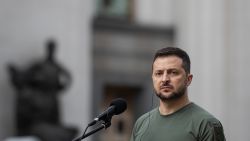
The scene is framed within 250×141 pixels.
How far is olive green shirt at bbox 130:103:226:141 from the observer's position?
5.13 m

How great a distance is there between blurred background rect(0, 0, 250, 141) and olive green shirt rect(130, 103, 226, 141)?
34.8ft

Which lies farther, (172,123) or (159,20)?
(159,20)

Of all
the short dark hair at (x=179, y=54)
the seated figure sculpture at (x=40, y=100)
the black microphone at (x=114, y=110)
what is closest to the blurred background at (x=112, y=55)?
the seated figure sculpture at (x=40, y=100)

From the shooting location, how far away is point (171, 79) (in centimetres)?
532

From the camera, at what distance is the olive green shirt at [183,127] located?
513cm

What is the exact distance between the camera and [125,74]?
18.8m

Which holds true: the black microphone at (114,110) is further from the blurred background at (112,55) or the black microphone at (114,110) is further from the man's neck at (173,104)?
the blurred background at (112,55)

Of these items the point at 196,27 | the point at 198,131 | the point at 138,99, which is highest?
the point at 198,131

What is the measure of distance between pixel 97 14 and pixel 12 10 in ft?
8.40

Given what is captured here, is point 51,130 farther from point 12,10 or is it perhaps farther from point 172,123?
point 172,123

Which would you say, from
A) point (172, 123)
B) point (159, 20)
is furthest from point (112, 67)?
point (172, 123)

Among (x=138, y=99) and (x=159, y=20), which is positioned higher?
(x=159, y=20)

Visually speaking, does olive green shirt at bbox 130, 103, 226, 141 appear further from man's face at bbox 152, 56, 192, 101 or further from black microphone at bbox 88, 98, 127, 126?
black microphone at bbox 88, 98, 127, 126

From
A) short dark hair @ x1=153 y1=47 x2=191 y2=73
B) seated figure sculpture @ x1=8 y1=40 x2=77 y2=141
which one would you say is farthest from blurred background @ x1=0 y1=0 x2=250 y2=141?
short dark hair @ x1=153 y1=47 x2=191 y2=73
